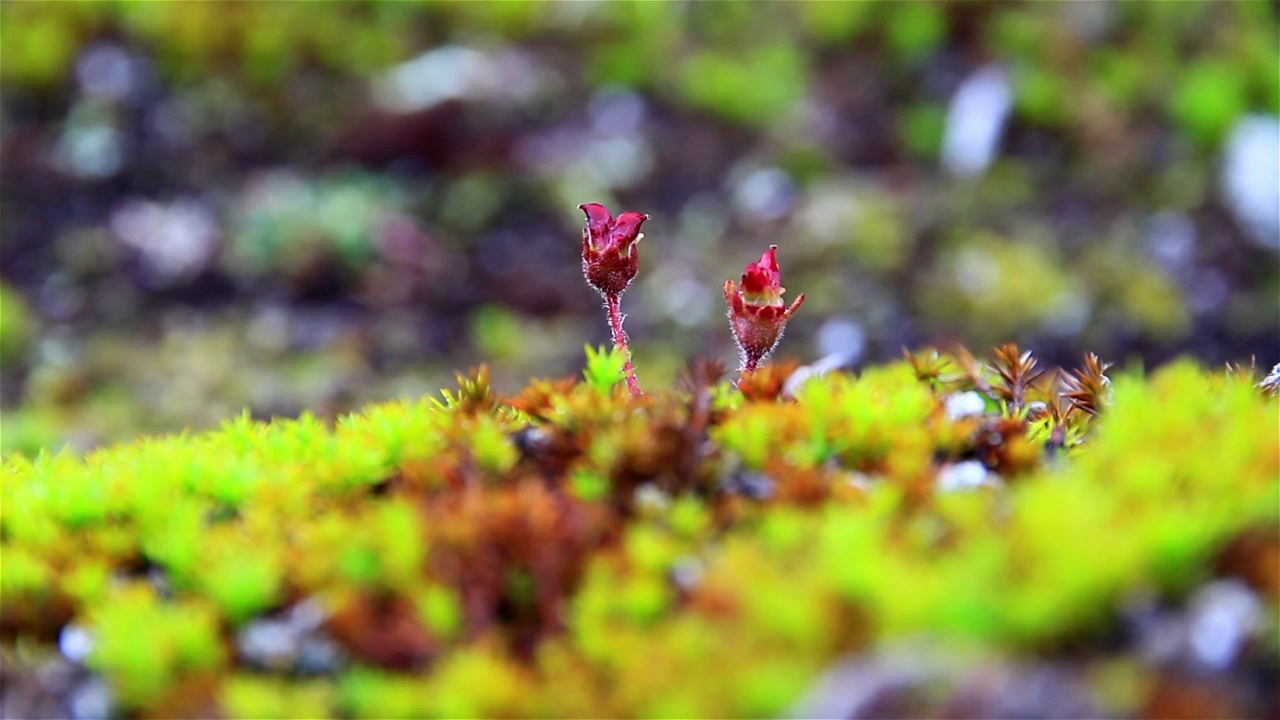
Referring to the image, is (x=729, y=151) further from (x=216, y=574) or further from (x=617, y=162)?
(x=216, y=574)

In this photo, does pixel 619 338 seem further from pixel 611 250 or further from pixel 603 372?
pixel 603 372

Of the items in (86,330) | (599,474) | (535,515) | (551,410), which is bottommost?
(535,515)

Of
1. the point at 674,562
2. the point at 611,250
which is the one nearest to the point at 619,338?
the point at 611,250

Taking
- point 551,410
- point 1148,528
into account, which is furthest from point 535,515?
point 1148,528

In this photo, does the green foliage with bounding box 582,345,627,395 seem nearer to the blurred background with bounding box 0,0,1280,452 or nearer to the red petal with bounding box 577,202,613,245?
the red petal with bounding box 577,202,613,245

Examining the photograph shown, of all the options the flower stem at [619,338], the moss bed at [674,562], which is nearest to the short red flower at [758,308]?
the flower stem at [619,338]
